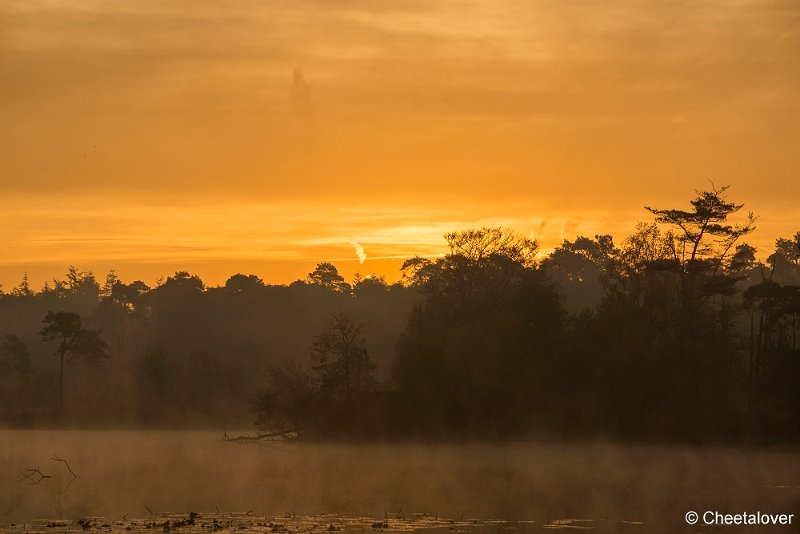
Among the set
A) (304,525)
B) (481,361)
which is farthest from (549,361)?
(304,525)

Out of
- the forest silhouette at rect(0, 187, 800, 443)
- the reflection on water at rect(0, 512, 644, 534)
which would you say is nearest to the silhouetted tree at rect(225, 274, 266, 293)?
the forest silhouette at rect(0, 187, 800, 443)

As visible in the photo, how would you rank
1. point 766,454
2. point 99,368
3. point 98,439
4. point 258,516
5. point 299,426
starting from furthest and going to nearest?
point 99,368, point 98,439, point 299,426, point 766,454, point 258,516

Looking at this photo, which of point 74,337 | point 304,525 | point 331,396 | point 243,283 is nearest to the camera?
point 304,525

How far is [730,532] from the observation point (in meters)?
28.8

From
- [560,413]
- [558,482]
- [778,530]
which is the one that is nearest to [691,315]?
[560,413]

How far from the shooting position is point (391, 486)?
40844mm

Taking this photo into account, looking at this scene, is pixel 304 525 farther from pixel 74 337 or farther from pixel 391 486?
pixel 74 337

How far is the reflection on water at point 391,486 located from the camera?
31.1 meters

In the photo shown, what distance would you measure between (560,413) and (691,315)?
1014 cm

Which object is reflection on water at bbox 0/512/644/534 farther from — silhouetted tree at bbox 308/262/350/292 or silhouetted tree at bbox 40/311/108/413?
silhouetted tree at bbox 308/262/350/292

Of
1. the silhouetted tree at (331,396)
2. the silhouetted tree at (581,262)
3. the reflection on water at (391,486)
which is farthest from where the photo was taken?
the silhouetted tree at (581,262)

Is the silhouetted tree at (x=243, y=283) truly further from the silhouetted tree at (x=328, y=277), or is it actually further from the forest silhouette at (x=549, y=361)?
the forest silhouette at (x=549, y=361)

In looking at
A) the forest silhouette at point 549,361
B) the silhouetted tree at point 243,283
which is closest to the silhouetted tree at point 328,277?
the silhouetted tree at point 243,283

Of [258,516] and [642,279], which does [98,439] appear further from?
[258,516]
